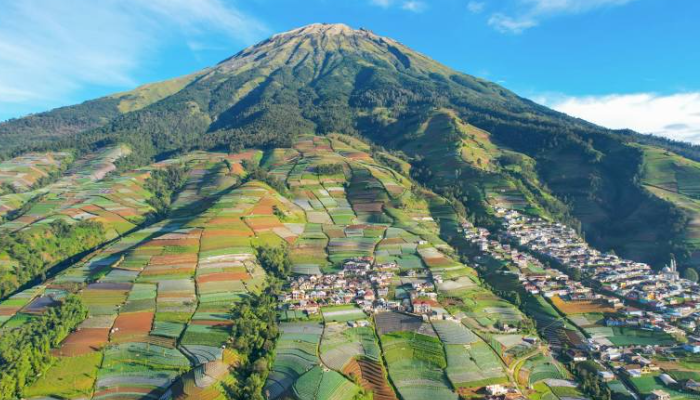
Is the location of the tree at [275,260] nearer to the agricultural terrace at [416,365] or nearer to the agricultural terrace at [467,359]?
the agricultural terrace at [416,365]

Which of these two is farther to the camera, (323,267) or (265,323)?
(323,267)

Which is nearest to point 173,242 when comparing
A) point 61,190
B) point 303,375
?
point 303,375

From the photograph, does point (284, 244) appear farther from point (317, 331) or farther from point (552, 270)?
point (552, 270)

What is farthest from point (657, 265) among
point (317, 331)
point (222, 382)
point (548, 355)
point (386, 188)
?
point (222, 382)

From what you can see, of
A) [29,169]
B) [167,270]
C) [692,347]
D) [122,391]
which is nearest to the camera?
[122,391]

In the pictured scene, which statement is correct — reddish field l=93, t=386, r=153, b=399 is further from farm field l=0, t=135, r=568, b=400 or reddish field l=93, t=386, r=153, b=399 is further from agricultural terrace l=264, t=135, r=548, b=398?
agricultural terrace l=264, t=135, r=548, b=398

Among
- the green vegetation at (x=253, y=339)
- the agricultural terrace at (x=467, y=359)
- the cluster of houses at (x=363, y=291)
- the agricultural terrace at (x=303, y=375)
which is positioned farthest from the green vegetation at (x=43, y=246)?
the agricultural terrace at (x=467, y=359)

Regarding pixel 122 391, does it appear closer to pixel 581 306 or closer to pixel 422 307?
pixel 422 307

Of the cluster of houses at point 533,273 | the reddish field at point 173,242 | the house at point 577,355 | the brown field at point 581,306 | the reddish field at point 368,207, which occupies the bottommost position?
the house at point 577,355
